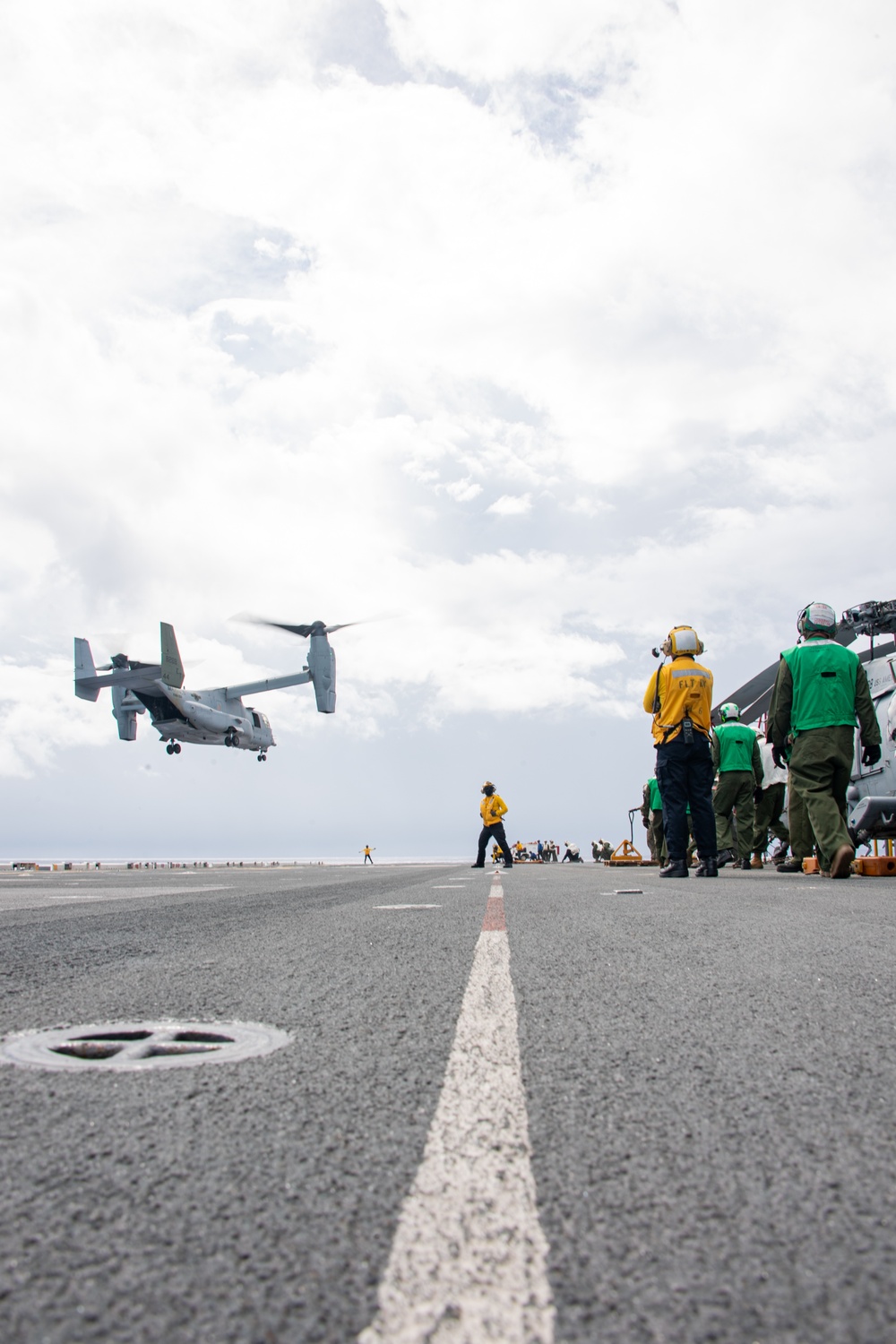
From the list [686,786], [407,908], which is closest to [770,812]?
[686,786]

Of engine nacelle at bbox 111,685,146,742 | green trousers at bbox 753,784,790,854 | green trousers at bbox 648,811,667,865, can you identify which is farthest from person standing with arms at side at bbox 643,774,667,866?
engine nacelle at bbox 111,685,146,742

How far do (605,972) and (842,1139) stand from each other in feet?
4.95

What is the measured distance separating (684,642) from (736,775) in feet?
14.4

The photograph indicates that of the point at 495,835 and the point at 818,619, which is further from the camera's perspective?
the point at 495,835

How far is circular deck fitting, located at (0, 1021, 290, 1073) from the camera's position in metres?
1.69

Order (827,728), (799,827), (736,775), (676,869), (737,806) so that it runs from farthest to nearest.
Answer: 1. (737,806)
2. (736,775)
3. (676,869)
4. (799,827)
5. (827,728)

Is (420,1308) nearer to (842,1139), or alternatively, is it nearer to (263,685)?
(842,1139)

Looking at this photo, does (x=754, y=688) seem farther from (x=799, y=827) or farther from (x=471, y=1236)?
(x=471, y=1236)

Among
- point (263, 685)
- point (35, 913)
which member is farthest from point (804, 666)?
point (263, 685)

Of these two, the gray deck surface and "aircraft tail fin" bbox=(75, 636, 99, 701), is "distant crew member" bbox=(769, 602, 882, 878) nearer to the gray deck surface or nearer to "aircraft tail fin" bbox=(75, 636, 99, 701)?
the gray deck surface

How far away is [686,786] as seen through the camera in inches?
352

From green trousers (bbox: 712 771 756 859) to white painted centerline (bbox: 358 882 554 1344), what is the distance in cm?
1150

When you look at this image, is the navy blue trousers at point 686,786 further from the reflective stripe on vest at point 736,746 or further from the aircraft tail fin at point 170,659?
the aircraft tail fin at point 170,659

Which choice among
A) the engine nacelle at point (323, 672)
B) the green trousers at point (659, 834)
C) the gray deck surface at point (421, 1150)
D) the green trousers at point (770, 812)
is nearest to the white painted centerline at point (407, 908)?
the gray deck surface at point (421, 1150)
